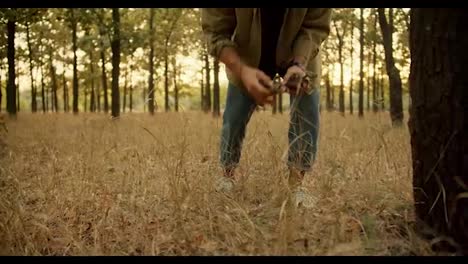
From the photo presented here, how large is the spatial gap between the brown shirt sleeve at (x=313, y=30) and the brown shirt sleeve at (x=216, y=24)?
36cm

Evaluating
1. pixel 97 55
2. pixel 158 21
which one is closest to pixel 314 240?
pixel 158 21

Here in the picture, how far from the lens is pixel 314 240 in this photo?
1832 millimetres

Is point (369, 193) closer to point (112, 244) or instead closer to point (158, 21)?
point (112, 244)

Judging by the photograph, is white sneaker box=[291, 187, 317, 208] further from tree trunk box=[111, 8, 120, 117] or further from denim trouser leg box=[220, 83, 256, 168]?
tree trunk box=[111, 8, 120, 117]

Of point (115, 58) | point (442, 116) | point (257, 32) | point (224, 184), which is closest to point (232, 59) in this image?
point (257, 32)

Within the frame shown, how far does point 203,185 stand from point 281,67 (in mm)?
775

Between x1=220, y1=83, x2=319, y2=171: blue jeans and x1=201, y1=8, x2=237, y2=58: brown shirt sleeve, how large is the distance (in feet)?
1.29

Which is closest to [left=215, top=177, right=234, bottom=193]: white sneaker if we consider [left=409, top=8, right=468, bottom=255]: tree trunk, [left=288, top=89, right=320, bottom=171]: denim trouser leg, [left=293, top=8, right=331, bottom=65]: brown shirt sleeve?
[left=288, top=89, right=320, bottom=171]: denim trouser leg

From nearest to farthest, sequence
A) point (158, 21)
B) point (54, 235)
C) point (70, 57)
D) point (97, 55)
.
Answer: point (54, 235), point (158, 21), point (97, 55), point (70, 57)

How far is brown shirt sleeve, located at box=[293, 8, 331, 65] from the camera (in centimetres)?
232

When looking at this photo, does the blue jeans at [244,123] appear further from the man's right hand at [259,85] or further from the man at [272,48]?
the man's right hand at [259,85]

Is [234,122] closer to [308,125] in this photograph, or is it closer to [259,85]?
[308,125]

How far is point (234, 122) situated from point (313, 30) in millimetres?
693

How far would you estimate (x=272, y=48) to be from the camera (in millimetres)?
2463
